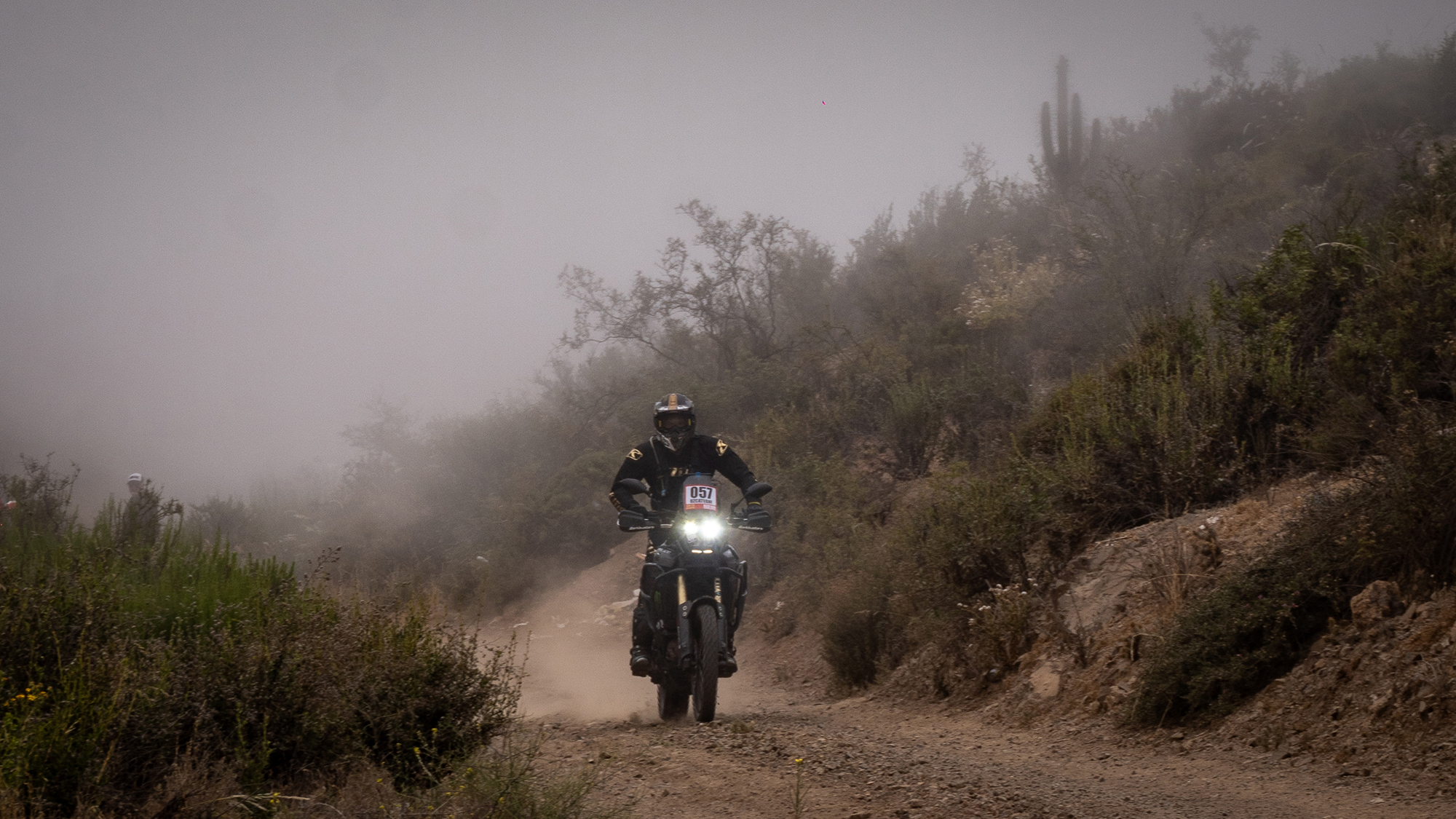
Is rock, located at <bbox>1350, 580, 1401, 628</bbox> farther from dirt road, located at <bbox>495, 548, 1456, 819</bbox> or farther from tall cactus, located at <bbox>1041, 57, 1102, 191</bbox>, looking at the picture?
tall cactus, located at <bbox>1041, 57, 1102, 191</bbox>

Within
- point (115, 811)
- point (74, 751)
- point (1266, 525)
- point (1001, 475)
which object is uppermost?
point (1001, 475)

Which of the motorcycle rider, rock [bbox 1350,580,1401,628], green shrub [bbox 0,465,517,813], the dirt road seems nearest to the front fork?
the motorcycle rider

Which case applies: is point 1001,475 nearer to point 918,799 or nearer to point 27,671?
point 918,799

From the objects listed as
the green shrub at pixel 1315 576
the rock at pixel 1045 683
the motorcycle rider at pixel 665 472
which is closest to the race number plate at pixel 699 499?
the motorcycle rider at pixel 665 472

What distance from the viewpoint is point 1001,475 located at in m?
9.84

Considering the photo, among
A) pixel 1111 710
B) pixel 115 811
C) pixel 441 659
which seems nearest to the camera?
pixel 115 811

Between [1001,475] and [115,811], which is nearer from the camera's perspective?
[115,811]

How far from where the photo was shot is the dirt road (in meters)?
4.16

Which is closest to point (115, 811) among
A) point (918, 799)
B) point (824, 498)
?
point (918, 799)

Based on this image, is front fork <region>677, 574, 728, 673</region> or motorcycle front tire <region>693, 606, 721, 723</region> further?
front fork <region>677, 574, 728, 673</region>

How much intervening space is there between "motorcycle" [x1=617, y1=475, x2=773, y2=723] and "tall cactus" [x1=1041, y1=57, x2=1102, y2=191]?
23831 mm

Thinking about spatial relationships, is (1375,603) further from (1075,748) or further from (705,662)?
(705,662)

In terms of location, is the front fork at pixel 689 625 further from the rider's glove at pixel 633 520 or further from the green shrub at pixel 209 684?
the green shrub at pixel 209 684

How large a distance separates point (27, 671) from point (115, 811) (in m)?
1.11
